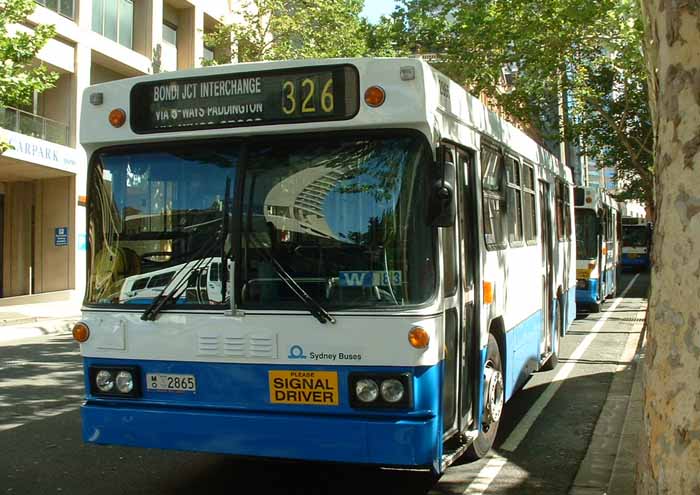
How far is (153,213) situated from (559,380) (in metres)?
6.73

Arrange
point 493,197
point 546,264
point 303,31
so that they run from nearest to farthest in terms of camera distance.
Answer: point 493,197, point 546,264, point 303,31

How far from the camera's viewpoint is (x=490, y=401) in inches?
253

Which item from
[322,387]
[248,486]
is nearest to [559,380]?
[248,486]

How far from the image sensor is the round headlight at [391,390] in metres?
4.73

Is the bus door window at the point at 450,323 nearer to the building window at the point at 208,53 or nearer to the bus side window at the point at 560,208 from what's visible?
the bus side window at the point at 560,208

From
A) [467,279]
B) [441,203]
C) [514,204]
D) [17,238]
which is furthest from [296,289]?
[17,238]

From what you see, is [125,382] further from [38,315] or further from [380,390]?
[38,315]

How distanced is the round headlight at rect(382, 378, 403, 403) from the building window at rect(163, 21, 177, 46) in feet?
100

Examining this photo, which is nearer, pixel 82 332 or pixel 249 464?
pixel 82 332

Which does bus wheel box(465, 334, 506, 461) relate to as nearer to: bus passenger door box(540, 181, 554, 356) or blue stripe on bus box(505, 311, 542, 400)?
blue stripe on bus box(505, 311, 542, 400)

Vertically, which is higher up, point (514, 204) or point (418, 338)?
point (514, 204)

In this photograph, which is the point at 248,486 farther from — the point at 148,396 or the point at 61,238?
the point at 61,238

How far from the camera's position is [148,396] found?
16.9ft

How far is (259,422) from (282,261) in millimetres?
971
